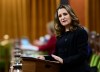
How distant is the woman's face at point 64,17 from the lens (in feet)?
8.94

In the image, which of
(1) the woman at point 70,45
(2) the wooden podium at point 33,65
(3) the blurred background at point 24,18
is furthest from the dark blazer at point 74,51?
(3) the blurred background at point 24,18

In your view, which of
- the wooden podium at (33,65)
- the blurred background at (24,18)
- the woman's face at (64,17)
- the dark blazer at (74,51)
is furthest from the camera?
the blurred background at (24,18)

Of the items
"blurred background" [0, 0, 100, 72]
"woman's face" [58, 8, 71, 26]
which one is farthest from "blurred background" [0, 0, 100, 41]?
"woman's face" [58, 8, 71, 26]

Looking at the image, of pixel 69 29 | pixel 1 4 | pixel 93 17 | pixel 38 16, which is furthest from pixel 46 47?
pixel 1 4

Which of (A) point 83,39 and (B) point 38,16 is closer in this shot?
(A) point 83,39

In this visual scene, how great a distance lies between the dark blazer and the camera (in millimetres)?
2609

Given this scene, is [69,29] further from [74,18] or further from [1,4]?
[1,4]

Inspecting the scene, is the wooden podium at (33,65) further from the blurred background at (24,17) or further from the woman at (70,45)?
the blurred background at (24,17)

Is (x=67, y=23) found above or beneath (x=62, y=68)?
above

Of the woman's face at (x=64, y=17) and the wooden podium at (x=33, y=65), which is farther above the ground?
the woman's face at (x=64, y=17)

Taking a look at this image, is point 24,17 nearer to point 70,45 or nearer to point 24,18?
point 24,18

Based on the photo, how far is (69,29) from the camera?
2.76 metres

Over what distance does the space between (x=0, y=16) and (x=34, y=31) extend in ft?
3.99

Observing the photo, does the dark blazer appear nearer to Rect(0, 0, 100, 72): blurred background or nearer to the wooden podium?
the wooden podium
